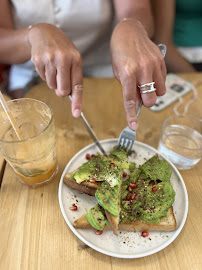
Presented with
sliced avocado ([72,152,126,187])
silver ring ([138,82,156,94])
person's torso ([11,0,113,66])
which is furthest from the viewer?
person's torso ([11,0,113,66])

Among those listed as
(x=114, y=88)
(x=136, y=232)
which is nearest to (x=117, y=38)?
(x=114, y=88)

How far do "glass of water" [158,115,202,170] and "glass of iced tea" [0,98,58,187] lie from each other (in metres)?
0.67

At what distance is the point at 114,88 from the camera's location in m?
1.78

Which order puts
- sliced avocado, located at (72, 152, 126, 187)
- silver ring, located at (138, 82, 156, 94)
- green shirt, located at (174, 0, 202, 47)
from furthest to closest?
green shirt, located at (174, 0, 202, 47) → silver ring, located at (138, 82, 156, 94) → sliced avocado, located at (72, 152, 126, 187)

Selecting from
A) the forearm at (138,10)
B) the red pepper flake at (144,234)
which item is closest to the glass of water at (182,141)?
the red pepper flake at (144,234)

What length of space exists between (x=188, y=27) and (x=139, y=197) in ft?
7.14

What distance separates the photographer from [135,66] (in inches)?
46.4

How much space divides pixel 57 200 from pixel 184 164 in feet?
2.42

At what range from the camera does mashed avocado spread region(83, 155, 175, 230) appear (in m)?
0.99

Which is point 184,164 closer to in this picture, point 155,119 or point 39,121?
point 155,119

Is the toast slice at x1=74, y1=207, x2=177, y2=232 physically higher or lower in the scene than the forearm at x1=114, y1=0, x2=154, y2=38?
lower

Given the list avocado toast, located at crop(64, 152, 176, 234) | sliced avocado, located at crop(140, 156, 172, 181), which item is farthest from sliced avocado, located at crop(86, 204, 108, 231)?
sliced avocado, located at crop(140, 156, 172, 181)

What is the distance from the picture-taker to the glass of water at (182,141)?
4.17 feet

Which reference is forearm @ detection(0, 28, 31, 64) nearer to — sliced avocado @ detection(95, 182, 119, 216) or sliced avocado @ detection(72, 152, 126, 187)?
sliced avocado @ detection(72, 152, 126, 187)
